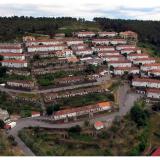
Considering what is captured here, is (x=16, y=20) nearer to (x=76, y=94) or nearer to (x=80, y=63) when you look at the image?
(x=80, y=63)

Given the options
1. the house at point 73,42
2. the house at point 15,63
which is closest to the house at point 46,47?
the house at point 73,42

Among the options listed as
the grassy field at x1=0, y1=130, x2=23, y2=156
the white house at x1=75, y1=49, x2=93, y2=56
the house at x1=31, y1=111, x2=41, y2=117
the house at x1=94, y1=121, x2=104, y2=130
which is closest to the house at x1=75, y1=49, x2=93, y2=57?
the white house at x1=75, y1=49, x2=93, y2=56

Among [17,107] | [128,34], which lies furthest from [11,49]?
[128,34]

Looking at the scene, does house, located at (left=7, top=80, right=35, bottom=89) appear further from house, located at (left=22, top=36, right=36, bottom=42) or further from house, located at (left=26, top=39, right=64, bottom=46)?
house, located at (left=22, top=36, right=36, bottom=42)

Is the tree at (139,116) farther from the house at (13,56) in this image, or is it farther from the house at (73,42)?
the house at (73,42)

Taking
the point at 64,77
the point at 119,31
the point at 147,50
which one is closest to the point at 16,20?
the point at 119,31

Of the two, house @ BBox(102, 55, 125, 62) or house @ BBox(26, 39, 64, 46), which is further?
house @ BBox(26, 39, 64, 46)
